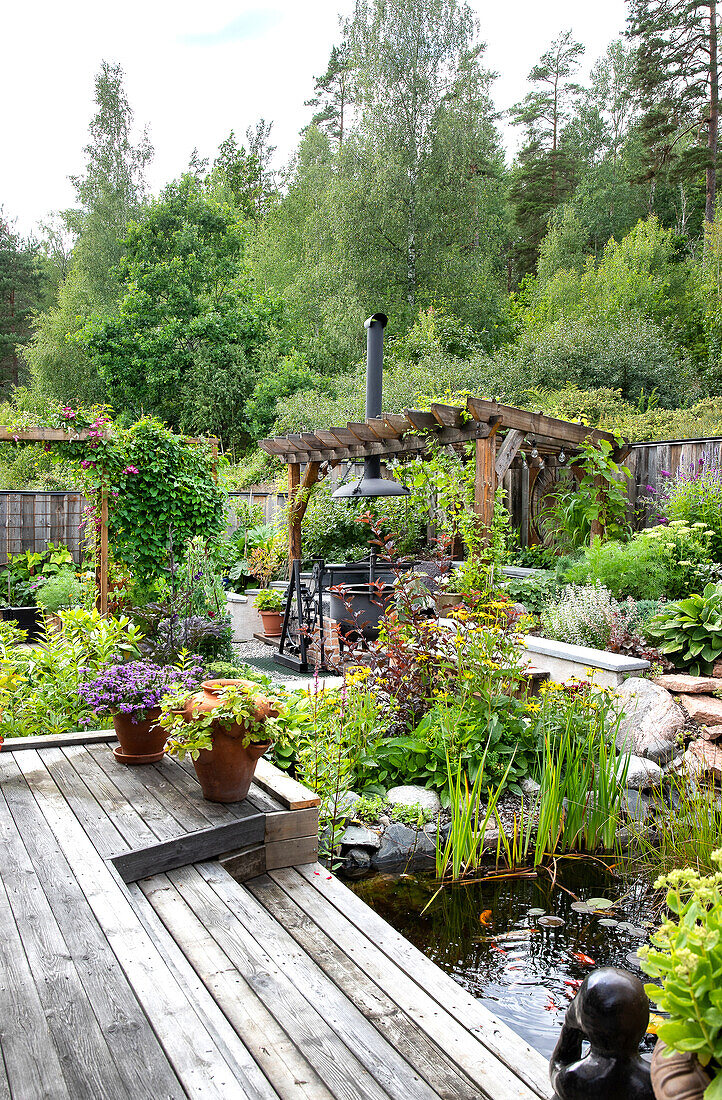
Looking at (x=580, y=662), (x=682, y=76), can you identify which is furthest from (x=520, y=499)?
(x=682, y=76)

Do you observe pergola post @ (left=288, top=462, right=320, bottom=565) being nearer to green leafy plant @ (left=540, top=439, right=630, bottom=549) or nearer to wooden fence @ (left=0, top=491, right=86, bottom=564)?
wooden fence @ (left=0, top=491, right=86, bottom=564)

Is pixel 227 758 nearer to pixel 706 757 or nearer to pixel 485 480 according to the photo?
pixel 706 757

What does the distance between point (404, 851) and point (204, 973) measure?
4.89ft

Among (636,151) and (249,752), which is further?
(636,151)

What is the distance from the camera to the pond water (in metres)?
2.51

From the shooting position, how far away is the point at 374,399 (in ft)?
18.0

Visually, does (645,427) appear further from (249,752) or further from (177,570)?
(249,752)

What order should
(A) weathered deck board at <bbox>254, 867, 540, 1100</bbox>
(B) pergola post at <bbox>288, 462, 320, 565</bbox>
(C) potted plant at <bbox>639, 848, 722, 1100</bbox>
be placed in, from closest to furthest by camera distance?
1. (C) potted plant at <bbox>639, 848, 722, 1100</bbox>
2. (A) weathered deck board at <bbox>254, 867, 540, 1100</bbox>
3. (B) pergola post at <bbox>288, 462, 320, 565</bbox>

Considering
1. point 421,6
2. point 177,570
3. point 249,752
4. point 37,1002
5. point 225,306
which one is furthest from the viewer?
point 225,306

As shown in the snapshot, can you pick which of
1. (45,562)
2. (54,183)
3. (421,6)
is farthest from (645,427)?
(54,183)

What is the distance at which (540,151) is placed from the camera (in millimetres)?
22156

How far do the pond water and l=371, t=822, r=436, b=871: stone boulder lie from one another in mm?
78

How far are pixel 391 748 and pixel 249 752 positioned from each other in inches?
46.9

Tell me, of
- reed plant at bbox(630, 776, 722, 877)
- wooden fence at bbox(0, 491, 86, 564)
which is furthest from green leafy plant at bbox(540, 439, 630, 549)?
wooden fence at bbox(0, 491, 86, 564)
